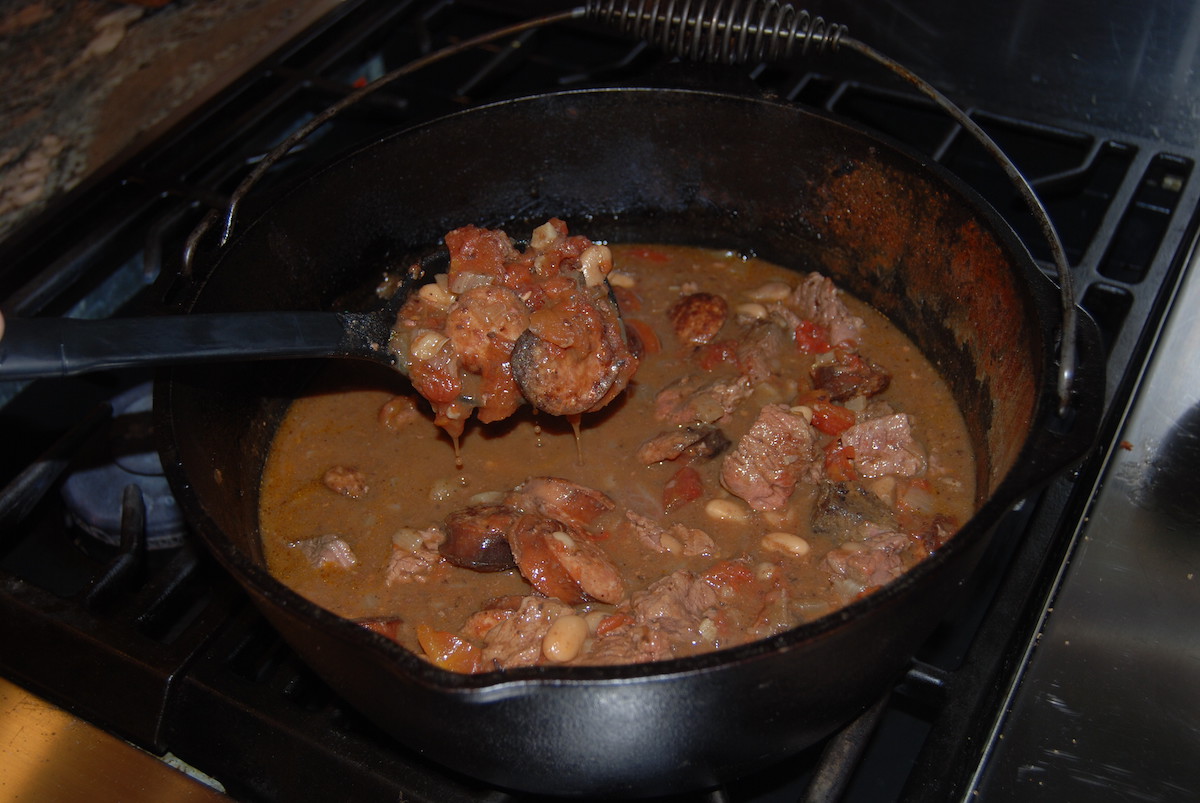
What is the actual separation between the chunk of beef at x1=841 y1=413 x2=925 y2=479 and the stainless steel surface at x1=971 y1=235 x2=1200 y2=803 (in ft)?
1.44

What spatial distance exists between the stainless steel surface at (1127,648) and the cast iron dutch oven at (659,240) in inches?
9.8

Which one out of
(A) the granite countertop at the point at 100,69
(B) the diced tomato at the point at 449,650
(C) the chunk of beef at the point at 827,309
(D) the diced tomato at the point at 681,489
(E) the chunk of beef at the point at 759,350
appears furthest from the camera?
(A) the granite countertop at the point at 100,69

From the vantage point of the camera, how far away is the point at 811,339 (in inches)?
117

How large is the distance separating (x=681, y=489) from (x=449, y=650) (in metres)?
0.72

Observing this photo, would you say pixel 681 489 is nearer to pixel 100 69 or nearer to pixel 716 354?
pixel 716 354

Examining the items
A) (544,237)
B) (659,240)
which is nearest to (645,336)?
(659,240)

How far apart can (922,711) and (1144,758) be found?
17.7 inches

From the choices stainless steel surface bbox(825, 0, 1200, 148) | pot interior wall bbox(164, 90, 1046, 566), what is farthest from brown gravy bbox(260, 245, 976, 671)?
stainless steel surface bbox(825, 0, 1200, 148)

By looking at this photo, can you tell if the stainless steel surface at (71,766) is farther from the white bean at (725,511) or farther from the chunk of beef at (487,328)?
the white bean at (725,511)

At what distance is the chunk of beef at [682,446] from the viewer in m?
2.63

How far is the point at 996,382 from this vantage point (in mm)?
2482

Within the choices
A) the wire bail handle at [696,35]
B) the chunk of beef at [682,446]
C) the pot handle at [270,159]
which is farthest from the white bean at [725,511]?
the pot handle at [270,159]

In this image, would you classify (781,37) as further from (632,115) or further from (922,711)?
(922,711)

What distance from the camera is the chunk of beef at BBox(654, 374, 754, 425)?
108 inches
